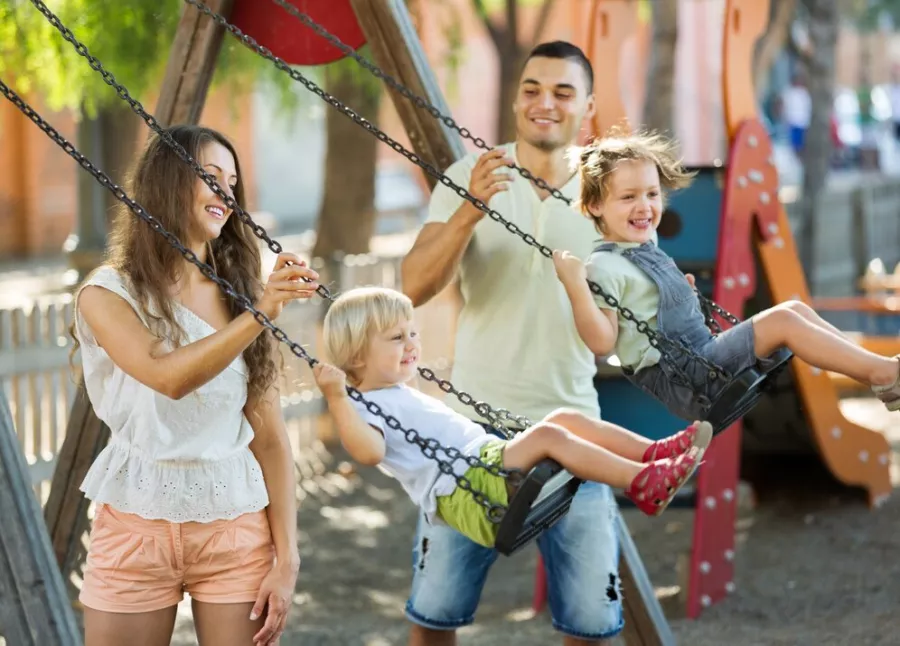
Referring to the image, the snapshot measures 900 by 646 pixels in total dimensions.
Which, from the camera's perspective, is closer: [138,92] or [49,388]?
[49,388]

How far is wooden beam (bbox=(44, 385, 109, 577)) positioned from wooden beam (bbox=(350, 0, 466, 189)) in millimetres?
1317

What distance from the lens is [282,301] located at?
2789 millimetres

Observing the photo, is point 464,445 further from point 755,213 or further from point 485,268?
point 755,213

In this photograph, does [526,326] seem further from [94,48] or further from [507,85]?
[507,85]

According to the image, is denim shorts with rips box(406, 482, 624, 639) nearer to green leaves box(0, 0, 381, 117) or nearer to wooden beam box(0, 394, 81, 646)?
wooden beam box(0, 394, 81, 646)

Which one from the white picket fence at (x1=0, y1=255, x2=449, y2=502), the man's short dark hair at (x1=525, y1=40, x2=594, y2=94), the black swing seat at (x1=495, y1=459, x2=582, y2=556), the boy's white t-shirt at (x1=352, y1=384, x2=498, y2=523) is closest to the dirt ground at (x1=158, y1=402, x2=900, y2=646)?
the white picket fence at (x1=0, y1=255, x2=449, y2=502)

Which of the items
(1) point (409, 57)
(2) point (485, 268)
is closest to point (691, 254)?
(1) point (409, 57)

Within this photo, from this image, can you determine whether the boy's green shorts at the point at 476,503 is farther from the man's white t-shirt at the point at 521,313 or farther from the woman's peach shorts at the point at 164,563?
the woman's peach shorts at the point at 164,563

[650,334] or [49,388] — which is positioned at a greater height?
[650,334]

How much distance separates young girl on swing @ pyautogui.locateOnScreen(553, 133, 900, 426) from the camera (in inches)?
128

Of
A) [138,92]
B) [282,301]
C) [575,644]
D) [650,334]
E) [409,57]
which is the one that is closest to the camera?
[282,301]

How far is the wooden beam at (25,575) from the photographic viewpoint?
315cm

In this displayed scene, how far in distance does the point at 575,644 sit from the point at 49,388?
184 inches

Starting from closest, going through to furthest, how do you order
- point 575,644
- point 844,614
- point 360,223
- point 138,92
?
point 575,644 < point 844,614 < point 138,92 < point 360,223
